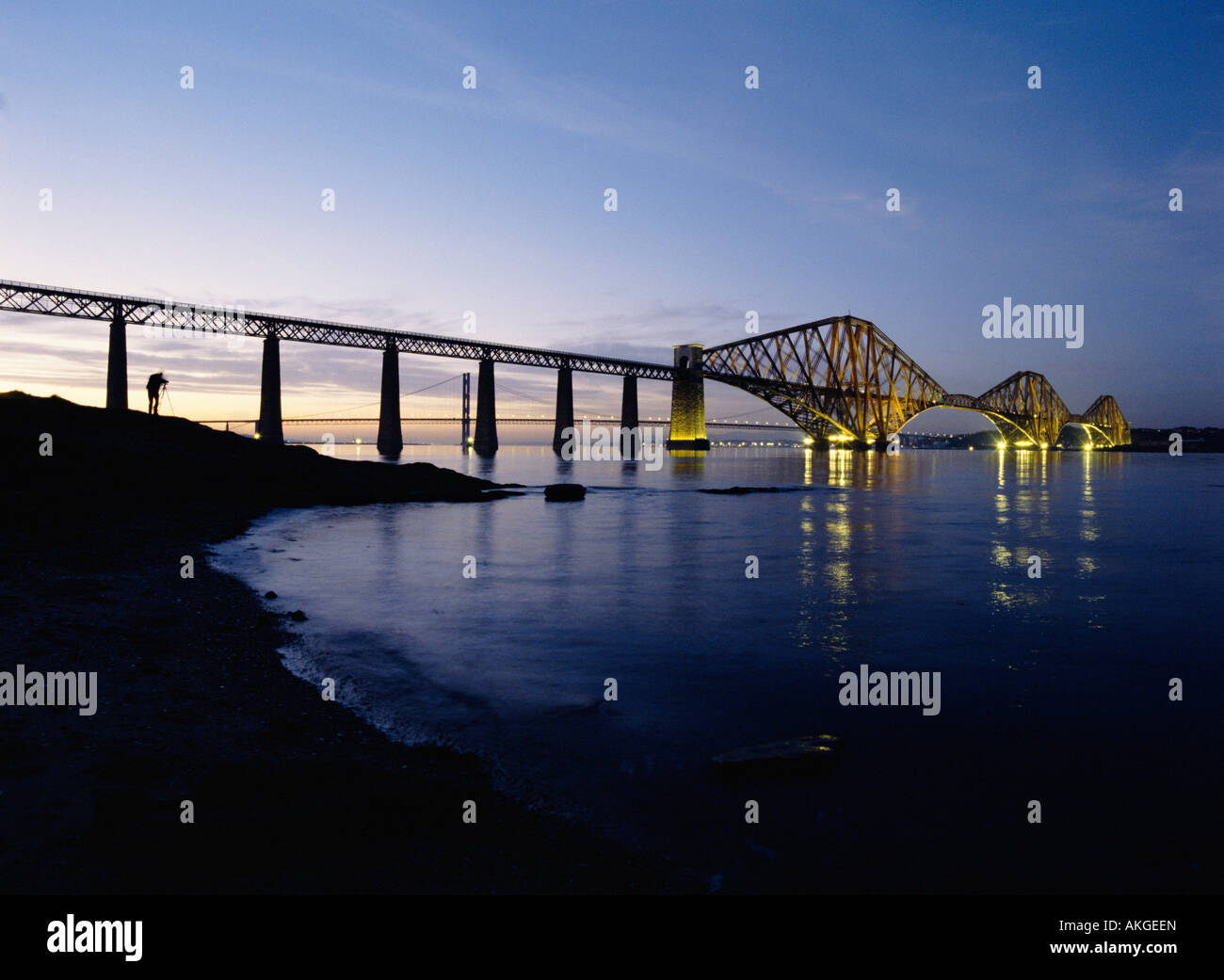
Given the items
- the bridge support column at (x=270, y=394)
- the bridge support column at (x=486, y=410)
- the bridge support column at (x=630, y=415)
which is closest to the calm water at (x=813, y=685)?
the bridge support column at (x=270, y=394)

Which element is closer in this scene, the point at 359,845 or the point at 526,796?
the point at 359,845

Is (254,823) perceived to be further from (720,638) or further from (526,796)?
(720,638)

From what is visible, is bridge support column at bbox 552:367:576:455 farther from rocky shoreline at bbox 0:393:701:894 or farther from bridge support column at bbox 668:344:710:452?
rocky shoreline at bbox 0:393:701:894

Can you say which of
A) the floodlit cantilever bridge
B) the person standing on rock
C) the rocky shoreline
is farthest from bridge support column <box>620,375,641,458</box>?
the rocky shoreline

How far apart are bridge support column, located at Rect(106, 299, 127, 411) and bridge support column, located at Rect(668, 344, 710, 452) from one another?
335 ft

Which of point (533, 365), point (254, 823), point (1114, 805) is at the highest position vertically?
point (533, 365)

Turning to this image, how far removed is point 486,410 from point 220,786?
382 feet

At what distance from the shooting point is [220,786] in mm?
6230

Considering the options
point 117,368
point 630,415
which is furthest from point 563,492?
point 630,415

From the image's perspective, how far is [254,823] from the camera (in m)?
5.70

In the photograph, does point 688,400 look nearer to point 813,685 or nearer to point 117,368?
point 117,368
